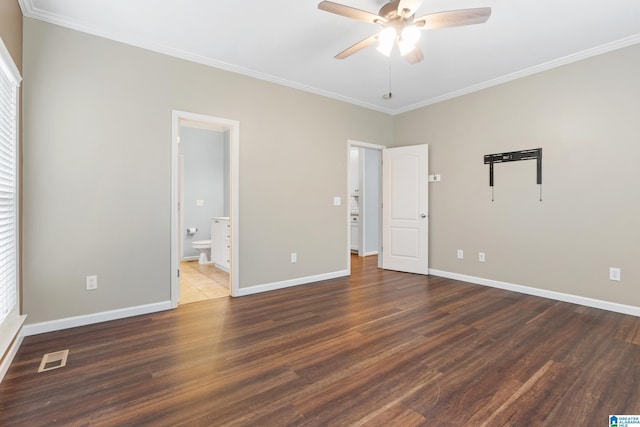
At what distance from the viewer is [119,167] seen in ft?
9.70

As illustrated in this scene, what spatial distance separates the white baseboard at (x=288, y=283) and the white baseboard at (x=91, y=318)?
2.92 feet

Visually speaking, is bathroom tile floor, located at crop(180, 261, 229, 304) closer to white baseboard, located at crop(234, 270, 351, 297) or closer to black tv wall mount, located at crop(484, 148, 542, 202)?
white baseboard, located at crop(234, 270, 351, 297)

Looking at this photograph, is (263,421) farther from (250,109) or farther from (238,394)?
(250,109)

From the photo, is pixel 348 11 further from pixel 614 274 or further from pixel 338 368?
pixel 614 274

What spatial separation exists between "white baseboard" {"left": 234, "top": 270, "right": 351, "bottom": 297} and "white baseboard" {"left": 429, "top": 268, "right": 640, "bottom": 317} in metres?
1.58

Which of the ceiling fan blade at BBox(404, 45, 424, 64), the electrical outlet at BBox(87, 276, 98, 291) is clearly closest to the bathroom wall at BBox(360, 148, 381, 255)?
the ceiling fan blade at BBox(404, 45, 424, 64)

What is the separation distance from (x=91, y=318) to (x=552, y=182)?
5.03 metres

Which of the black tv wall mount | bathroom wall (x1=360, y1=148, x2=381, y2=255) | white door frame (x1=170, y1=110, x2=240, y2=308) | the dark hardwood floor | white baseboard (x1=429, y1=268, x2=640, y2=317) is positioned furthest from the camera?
bathroom wall (x1=360, y1=148, x2=381, y2=255)

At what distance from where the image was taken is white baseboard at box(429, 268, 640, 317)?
10.2ft

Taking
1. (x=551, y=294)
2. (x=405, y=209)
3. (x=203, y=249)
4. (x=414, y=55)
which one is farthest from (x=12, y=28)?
(x=551, y=294)

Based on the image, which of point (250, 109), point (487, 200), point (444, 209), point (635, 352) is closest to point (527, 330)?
point (635, 352)

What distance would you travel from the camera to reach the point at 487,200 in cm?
416

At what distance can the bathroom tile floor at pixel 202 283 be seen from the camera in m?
3.72

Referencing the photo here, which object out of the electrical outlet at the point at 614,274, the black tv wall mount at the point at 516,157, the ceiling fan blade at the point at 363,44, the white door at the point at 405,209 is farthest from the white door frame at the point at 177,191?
the electrical outlet at the point at 614,274
